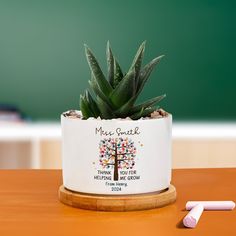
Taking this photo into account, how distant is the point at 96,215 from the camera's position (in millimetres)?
981

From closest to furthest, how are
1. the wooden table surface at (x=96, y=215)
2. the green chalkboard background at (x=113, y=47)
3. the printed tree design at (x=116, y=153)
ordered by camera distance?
the wooden table surface at (x=96, y=215) < the printed tree design at (x=116, y=153) < the green chalkboard background at (x=113, y=47)

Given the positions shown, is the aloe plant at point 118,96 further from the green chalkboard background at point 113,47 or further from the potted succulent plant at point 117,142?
the green chalkboard background at point 113,47

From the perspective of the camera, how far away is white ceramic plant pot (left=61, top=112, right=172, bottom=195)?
1.01 metres

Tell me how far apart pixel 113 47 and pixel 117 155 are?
260 centimetres

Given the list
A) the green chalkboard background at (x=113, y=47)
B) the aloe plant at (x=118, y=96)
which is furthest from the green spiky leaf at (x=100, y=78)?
the green chalkboard background at (x=113, y=47)

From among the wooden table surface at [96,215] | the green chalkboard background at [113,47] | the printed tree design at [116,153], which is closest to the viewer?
the wooden table surface at [96,215]

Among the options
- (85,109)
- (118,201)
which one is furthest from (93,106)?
(118,201)

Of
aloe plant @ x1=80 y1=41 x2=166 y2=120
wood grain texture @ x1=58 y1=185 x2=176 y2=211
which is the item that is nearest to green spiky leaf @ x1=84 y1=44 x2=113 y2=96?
aloe plant @ x1=80 y1=41 x2=166 y2=120

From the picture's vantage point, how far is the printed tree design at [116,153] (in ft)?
3.30

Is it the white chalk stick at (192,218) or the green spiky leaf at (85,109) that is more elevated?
the green spiky leaf at (85,109)

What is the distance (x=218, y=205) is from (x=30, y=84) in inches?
105

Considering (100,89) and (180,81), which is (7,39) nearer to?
(180,81)

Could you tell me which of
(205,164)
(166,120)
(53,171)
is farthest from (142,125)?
(205,164)

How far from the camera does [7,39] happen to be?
359cm
